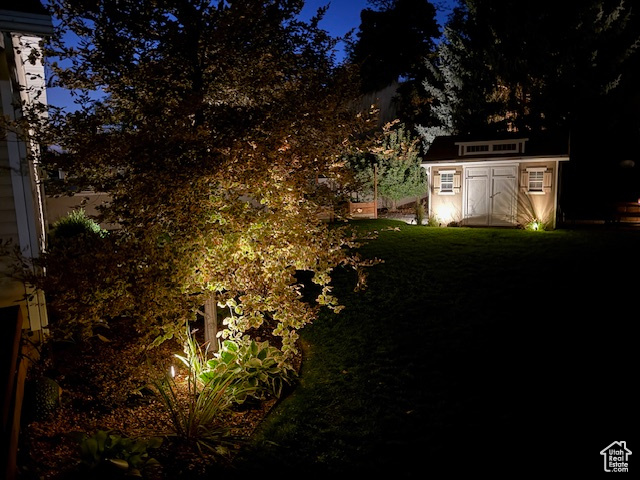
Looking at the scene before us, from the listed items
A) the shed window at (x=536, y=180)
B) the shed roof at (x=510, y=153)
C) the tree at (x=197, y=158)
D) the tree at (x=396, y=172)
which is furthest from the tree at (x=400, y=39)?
the tree at (x=197, y=158)

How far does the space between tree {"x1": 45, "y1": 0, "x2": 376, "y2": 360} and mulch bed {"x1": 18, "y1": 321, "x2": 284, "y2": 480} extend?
973mm

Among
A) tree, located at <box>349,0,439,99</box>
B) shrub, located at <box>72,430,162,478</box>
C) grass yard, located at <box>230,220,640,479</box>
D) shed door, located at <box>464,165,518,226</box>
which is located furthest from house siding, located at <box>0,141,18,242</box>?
tree, located at <box>349,0,439,99</box>

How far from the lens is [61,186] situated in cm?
490

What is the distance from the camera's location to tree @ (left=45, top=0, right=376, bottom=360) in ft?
15.0

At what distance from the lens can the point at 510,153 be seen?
16.8 m

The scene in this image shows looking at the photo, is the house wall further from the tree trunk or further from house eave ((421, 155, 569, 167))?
house eave ((421, 155, 569, 167))

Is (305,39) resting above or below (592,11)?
below

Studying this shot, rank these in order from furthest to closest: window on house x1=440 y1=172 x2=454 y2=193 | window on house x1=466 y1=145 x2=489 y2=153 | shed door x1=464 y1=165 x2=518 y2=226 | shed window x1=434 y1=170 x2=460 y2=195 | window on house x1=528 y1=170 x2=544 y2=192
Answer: window on house x1=440 y1=172 x2=454 y2=193
shed window x1=434 y1=170 x2=460 y2=195
window on house x1=466 y1=145 x2=489 y2=153
shed door x1=464 y1=165 x2=518 y2=226
window on house x1=528 y1=170 x2=544 y2=192

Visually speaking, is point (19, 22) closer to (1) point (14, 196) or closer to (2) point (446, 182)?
(1) point (14, 196)

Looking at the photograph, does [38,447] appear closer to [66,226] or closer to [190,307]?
[190,307]

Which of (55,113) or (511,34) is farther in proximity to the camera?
(511,34)

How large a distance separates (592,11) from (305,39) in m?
24.9

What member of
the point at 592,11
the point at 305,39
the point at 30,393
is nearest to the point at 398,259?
the point at 305,39

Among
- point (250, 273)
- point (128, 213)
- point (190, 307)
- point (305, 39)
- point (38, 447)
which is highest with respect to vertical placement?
point (305, 39)
